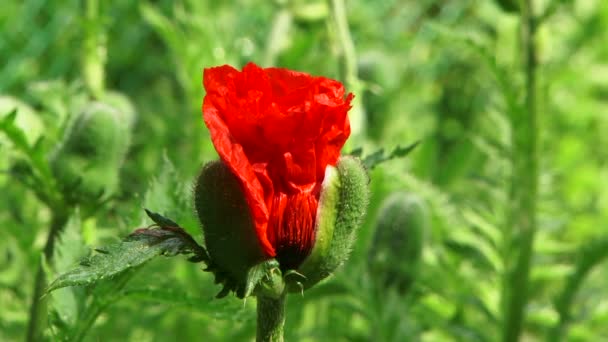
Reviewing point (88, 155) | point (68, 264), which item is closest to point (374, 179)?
point (88, 155)

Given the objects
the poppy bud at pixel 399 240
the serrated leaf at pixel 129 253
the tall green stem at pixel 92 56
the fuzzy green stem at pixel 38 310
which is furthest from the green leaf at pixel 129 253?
the tall green stem at pixel 92 56

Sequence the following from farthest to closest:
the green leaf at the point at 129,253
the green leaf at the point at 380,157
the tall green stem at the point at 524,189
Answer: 1. the tall green stem at the point at 524,189
2. the green leaf at the point at 380,157
3. the green leaf at the point at 129,253

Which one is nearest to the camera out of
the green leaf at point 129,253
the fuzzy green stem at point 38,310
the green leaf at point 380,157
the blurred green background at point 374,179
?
the green leaf at point 129,253

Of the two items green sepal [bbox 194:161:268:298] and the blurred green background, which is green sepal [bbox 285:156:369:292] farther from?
the blurred green background

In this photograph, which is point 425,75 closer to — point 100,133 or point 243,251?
point 100,133

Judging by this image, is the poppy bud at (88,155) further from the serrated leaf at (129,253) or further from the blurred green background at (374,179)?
the serrated leaf at (129,253)

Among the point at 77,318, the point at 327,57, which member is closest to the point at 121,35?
the point at 327,57

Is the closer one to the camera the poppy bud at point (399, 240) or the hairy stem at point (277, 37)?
the poppy bud at point (399, 240)

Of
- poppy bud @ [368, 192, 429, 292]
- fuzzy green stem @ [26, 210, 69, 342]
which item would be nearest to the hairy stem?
poppy bud @ [368, 192, 429, 292]
